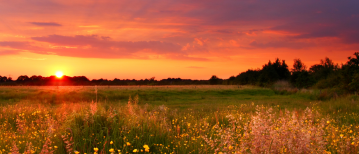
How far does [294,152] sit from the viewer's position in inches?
184

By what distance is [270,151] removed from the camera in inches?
174

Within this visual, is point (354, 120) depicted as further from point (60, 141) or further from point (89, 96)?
point (89, 96)

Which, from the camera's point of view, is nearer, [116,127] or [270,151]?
[270,151]

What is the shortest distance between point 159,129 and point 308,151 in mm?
4239

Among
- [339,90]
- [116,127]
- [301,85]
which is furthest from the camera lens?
[301,85]

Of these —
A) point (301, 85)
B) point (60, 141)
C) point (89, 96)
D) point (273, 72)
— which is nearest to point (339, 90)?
point (89, 96)

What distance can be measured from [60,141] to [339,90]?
4021 centimetres

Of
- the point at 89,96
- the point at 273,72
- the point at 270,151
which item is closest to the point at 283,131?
the point at 270,151

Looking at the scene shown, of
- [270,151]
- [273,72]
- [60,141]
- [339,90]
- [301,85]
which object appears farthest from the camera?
[273,72]

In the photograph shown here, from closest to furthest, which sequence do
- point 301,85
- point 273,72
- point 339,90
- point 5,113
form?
point 5,113, point 339,90, point 301,85, point 273,72

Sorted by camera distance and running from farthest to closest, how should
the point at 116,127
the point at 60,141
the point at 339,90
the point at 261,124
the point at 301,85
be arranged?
the point at 301,85 → the point at 339,90 → the point at 116,127 → the point at 60,141 → the point at 261,124

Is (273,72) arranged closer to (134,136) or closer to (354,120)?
(354,120)

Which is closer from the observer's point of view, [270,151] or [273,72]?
[270,151]

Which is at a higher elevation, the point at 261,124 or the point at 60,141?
the point at 261,124
